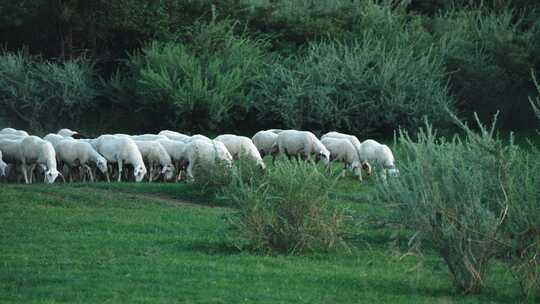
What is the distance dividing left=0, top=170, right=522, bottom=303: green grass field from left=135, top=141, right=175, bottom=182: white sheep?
4276 mm

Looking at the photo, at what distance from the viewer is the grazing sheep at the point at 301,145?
2428 centimetres

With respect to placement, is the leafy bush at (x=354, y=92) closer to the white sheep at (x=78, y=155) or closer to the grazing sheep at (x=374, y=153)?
the grazing sheep at (x=374, y=153)

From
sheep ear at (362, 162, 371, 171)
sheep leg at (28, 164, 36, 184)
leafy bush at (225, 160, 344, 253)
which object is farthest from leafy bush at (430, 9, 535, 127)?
leafy bush at (225, 160, 344, 253)

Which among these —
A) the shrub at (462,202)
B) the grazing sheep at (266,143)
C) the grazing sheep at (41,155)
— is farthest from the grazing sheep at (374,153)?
the shrub at (462,202)

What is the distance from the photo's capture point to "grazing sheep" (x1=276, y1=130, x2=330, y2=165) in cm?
2428

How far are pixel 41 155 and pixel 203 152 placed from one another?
3.14m

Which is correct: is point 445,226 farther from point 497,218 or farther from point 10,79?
point 10,79

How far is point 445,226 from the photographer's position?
11.2 metres

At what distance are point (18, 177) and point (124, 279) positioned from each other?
12.4 metres

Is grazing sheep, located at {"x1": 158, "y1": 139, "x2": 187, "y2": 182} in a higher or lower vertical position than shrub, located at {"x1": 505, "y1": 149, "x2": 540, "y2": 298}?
lower

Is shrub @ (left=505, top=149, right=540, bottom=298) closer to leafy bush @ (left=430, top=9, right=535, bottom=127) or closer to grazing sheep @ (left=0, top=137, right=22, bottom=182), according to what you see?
grazing sheep @ (left=0, top=137, right=22, bottom=182)

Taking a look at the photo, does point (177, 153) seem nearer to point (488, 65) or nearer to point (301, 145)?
point (301, 145)

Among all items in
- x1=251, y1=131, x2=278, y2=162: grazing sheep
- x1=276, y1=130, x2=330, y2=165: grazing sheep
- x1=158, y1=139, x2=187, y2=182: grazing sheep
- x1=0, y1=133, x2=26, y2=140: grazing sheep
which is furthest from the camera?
x1=251, y1=131, x2=278, y2=162: grazing sheep

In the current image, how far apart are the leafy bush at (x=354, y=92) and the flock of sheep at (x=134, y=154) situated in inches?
281
